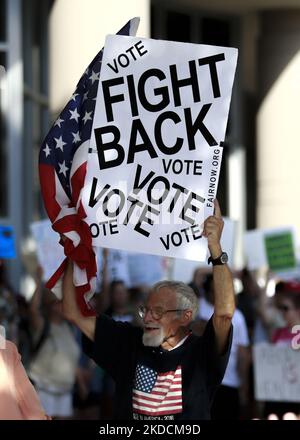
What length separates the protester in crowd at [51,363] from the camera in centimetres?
1104

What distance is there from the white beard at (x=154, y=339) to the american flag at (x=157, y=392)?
0.34 ft

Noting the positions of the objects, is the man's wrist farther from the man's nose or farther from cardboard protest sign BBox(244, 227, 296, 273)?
cardboard protest sign BBox(244, 227, 296, 273)

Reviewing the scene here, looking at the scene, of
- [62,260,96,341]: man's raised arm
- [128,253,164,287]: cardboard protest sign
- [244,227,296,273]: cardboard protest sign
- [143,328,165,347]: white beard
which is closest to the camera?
[143,328,165,347]: white beard

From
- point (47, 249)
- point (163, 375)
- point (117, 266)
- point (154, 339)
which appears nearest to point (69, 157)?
point (154, 339)

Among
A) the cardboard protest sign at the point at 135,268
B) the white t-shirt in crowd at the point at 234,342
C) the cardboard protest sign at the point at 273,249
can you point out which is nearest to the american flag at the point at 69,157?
the white t-shirt in crowd at the point at 234,342

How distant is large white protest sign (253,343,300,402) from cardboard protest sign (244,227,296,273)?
6.76 ft

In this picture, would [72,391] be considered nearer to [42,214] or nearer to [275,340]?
[275,340]

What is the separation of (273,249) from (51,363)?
133 inches

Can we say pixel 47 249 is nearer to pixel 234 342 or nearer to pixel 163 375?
pixel 234 342

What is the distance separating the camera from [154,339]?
5.66 metres

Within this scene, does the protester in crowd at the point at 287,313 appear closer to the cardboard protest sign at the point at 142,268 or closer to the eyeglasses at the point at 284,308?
the eyeglasses at the point at 284,308

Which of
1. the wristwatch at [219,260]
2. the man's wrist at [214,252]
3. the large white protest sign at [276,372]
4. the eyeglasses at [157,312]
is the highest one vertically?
the man's wrist at [214,252]

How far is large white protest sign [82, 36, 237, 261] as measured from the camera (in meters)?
5.90

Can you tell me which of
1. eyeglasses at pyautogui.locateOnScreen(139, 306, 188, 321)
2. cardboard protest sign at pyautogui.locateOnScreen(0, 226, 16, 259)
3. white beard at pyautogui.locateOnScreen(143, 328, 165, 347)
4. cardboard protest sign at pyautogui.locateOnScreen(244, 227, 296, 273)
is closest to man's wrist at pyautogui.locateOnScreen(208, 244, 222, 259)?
eyeglasses at pyautogui.locateOnScreen(139, 306, 188, 321)
